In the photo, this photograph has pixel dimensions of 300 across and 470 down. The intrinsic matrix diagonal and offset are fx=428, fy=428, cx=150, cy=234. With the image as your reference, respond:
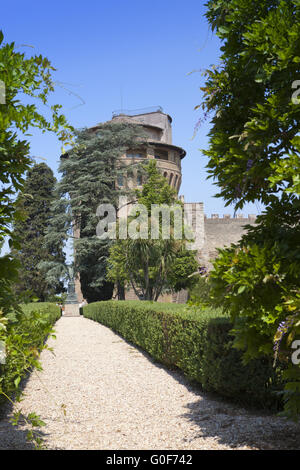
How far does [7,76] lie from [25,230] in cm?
2821

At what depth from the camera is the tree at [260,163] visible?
3203 mm

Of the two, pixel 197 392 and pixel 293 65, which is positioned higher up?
pixel 293 65

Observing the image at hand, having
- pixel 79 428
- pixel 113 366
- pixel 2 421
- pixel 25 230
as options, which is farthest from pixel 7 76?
pixel 25 230

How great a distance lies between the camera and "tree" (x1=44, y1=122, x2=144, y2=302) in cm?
2753

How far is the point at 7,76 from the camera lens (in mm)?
2840

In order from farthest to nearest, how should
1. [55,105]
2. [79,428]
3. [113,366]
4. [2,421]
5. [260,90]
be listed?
[113,366] → [2,421] → [79,428] → [260,90] → [55,105]

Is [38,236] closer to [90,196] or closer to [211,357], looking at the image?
[90,196]

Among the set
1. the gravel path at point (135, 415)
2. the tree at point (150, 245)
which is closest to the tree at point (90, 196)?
the tree at point (150, 245)

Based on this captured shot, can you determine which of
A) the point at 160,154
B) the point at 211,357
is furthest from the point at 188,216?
the point at 211,357

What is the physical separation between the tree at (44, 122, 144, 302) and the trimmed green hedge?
1881 centimetres

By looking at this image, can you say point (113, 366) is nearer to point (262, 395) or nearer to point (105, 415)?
point (105, 415)

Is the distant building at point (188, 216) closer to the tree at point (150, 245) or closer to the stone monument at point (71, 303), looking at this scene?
the stone monument at point (71, 303)

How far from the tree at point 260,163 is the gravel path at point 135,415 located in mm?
1061
